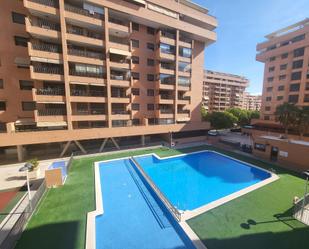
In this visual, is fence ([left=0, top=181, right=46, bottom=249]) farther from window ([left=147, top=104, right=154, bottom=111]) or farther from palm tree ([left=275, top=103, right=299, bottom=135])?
palm tree ([left=275, top=103, right=299, bottom=135])

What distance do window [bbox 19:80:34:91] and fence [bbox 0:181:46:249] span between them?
50.0 feet

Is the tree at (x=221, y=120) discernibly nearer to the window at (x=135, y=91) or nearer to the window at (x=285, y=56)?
the window at (x=285, y=56)

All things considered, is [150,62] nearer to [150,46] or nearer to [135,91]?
[150,46]

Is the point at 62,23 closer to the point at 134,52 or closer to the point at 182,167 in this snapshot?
the point at 134,52

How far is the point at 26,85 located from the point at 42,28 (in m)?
7.75

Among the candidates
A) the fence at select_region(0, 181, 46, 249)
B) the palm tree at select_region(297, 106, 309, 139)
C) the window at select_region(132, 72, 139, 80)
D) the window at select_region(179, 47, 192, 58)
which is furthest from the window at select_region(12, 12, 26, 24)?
the palm tree at select_region(297, 106, 309, 139)

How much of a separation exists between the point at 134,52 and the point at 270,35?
3813 cm

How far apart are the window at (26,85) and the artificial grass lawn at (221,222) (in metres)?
15.6

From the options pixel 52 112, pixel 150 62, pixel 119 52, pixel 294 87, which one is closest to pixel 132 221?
pixel 52 112

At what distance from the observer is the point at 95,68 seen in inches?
865

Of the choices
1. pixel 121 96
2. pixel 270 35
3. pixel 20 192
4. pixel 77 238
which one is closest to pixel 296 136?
pixel 270 35

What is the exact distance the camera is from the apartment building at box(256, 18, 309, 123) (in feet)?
108

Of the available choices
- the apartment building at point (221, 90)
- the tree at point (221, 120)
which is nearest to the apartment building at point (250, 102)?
the apartment building at point (221, 90)

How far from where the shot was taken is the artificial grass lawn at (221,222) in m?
7.91
